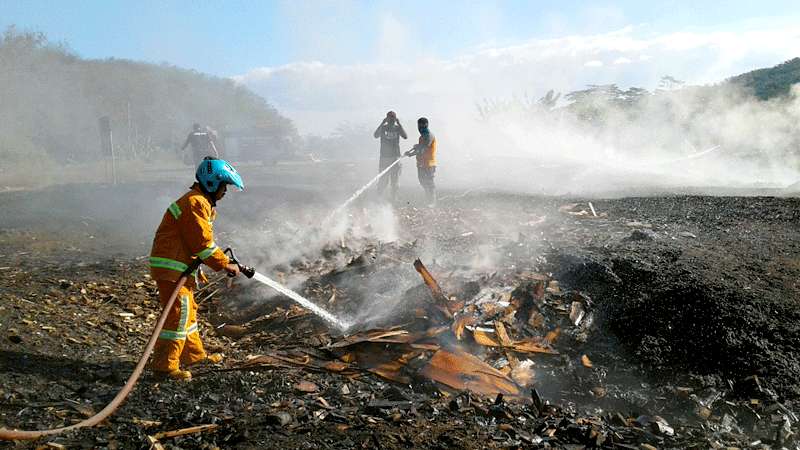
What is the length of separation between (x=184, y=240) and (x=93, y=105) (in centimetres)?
3378

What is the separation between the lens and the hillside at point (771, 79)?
68.9ft

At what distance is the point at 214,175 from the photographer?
4.66 meters

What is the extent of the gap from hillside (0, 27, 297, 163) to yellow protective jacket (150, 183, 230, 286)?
25.5 meters

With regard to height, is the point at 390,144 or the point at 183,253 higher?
the point at 390,144

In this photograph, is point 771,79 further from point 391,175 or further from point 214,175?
point 214,175

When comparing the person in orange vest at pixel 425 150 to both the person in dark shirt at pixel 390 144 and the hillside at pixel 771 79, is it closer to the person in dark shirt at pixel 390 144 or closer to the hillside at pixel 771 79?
the person in dark shirt at pixel 390 144

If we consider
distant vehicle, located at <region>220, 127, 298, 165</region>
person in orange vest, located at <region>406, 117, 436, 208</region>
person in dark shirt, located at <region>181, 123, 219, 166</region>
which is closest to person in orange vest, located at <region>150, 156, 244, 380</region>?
person in orange vest, located at <region>406, 117, 436, 208</region>

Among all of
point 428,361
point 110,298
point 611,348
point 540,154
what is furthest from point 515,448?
point 540,154

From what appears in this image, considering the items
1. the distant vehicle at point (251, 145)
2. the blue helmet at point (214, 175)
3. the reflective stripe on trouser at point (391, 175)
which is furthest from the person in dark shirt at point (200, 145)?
the blue helmet at point (214, 175)

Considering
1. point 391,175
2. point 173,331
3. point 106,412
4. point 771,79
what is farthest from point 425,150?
point 771,79

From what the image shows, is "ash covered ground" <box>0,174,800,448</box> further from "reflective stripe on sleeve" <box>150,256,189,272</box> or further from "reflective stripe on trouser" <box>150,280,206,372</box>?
"reflective stripe on sleeve" <box>150,256,189,272</box>

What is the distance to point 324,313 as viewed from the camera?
607 cm

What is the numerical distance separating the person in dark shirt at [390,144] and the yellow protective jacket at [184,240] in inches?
359

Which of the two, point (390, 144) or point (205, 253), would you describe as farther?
point (390, 144)
